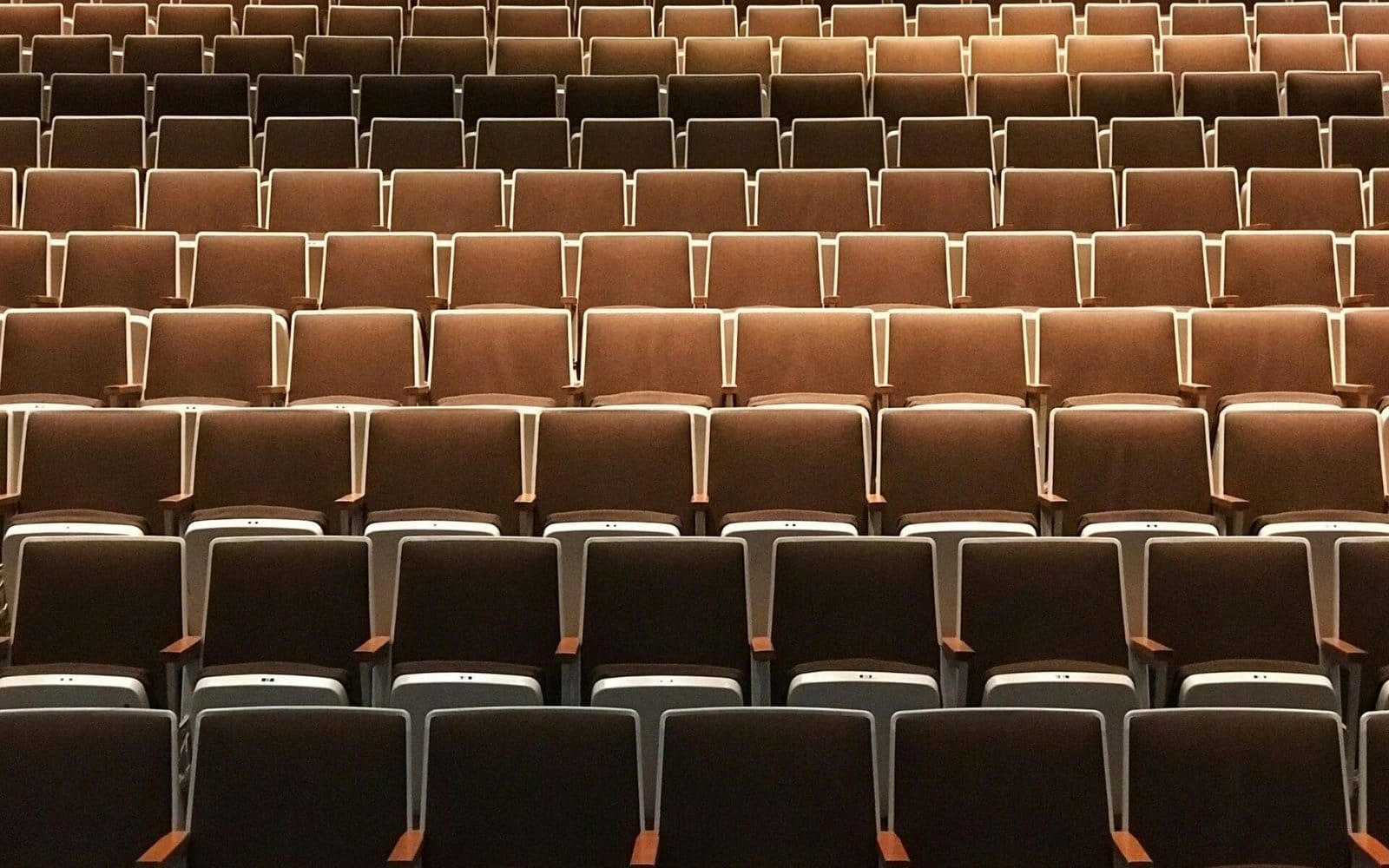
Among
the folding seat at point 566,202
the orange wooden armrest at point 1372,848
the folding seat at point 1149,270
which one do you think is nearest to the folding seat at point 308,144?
the folding seat at point 566,202

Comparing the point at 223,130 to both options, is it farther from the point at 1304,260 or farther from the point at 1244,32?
the point at 1244,32

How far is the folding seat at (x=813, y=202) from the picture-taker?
1163mm

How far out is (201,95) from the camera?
1.37 metres

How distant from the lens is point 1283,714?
0.53 metres

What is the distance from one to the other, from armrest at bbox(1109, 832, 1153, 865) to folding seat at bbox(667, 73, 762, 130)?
37.6 inches

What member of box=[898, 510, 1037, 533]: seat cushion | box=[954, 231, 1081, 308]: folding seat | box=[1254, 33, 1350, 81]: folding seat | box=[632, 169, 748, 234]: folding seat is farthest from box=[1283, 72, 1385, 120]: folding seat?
box=[898, 510, 1037, 533]: seat cushion

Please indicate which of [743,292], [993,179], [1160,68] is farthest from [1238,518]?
[1160,68]

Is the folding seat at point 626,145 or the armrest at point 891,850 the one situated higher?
the folding seat at point 626,145

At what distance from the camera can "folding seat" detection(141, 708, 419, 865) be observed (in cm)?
53

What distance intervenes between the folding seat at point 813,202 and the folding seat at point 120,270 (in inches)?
18.1

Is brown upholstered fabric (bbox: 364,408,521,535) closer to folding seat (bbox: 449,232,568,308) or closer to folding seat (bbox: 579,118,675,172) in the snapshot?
folding seat (bbox: 449,232,568,308)

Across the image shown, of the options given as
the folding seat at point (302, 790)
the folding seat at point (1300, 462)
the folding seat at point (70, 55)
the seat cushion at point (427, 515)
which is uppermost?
the folding seat at point (70, 55)

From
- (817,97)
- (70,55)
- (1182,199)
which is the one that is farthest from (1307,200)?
(70,55)

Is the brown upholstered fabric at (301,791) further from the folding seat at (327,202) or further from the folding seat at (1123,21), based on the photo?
the folding seat at (1123,21)
